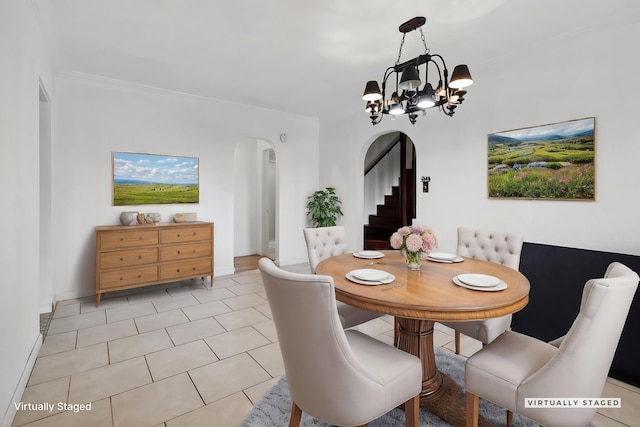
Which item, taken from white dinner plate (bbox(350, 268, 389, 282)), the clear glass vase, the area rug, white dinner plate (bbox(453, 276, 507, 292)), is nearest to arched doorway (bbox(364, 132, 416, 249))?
the clear glass vase

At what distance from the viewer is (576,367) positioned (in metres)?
1.30

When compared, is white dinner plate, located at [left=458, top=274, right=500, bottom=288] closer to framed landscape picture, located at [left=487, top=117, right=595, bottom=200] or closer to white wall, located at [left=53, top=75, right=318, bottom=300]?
framed landscape picture, located at [left=487, top=117, right=595, bottom=200]

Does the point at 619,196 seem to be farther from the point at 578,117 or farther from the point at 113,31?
the point at 113,31

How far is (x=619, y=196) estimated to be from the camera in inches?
106

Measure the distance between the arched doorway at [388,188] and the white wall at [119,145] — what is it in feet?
8.02

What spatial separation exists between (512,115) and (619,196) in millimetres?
1220

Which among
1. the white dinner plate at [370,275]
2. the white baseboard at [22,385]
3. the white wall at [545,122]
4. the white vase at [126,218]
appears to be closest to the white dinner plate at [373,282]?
the white dinner plate at [370,275]

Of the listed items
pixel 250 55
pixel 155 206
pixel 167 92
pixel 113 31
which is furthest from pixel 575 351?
pixel 167 92

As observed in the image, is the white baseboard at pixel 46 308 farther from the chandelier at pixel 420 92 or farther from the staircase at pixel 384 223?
the staircase at pixel 384 223

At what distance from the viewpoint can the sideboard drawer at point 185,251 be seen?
4113 millimetres

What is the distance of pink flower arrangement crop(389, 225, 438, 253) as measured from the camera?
6.81 feet

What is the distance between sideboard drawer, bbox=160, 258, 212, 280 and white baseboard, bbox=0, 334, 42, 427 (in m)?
1.48

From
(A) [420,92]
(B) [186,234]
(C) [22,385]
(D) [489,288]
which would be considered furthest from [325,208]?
(C) [22,385]

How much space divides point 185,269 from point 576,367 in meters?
4.07
